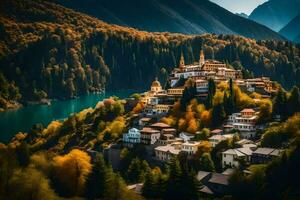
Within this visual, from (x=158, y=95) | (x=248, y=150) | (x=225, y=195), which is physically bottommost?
(x=225, y=195)

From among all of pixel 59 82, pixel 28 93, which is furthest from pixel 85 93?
pixel 28 93

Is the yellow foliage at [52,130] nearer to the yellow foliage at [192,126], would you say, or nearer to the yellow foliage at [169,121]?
the yellow foliage at [169,121]

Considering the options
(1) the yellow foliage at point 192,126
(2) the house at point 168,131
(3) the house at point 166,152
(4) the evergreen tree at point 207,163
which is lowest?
(4) the evergreen tree at point 207,163

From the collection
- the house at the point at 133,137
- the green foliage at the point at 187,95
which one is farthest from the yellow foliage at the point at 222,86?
the house at the point at 133,137

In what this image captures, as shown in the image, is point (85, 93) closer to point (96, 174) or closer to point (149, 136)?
point (149, 136)

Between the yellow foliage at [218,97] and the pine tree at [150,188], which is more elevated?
the yellow foliage at [218,97]

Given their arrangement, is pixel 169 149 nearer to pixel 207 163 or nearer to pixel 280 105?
pixel 207 163

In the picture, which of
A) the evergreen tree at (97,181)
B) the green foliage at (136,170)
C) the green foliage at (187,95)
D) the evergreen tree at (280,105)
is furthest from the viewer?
the green foliage at (187,95)
